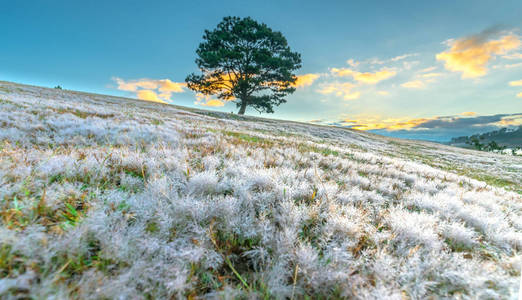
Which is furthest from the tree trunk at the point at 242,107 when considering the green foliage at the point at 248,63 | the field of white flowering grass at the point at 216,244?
the field of white flowering grass at the point at 216,244

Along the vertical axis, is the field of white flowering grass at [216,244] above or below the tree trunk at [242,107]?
below

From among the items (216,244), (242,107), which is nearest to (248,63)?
(242,107)

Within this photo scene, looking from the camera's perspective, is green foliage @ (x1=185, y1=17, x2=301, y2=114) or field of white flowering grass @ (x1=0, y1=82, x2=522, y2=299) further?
green foliage @ (x1=185, y1=17, x2=301, y2=114)

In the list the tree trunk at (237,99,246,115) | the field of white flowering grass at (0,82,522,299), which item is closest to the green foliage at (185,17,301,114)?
the tree trunk at (237,99,246,115)

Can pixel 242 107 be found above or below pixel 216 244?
above

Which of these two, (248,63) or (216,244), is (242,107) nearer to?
(248,63)

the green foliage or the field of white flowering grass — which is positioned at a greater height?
the green foliage

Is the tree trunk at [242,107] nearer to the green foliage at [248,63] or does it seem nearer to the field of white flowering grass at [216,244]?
the green foliage at [248,63]

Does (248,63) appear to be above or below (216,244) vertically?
above

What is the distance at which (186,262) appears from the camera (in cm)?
126

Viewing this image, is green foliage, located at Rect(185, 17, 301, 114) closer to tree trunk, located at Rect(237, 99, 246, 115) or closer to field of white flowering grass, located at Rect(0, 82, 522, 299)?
tree trunk, located at Rect(237, 99, 246, 115)

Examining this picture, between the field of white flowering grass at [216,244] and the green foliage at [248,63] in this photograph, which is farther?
the green foliage at [248,63]

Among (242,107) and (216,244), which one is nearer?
(216,244)

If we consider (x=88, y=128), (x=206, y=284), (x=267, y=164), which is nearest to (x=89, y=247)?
A: (x=206, y=284)
